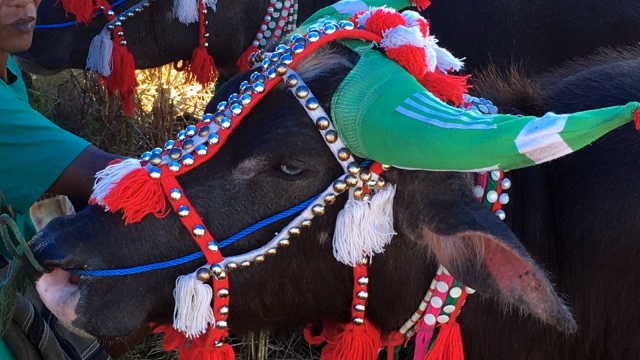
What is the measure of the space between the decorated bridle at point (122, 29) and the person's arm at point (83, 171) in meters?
2.11

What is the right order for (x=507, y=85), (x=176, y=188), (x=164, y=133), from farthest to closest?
(x=164, y=133)
(x=507, y=85)
(x=176, y=188)

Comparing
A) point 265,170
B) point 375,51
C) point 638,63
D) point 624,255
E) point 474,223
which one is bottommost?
point 624,255

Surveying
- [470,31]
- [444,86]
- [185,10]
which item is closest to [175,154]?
[444,86]

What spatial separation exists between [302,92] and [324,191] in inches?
12.9

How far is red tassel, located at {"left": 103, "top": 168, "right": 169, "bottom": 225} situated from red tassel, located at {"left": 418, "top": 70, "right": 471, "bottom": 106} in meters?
0.94

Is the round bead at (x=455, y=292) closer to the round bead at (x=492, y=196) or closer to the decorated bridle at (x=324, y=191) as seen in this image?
the decorated bridle at (x=324, y=191)

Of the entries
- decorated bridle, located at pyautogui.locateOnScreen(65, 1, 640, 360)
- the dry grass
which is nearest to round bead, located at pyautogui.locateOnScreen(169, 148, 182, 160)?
decorated bridle, located at pyautogui.locateOnScreen(65, 1, 640, 360)

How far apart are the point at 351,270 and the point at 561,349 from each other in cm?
85

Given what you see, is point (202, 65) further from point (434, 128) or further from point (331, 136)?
point (434, 128)

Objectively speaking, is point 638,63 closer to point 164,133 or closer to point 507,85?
point 507,85

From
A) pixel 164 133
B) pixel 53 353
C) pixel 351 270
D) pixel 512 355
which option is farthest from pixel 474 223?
pixel 164 133

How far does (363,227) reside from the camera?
2463mm

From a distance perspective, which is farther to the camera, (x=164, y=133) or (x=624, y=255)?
(x=164, y=133)

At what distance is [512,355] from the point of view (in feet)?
9.25
